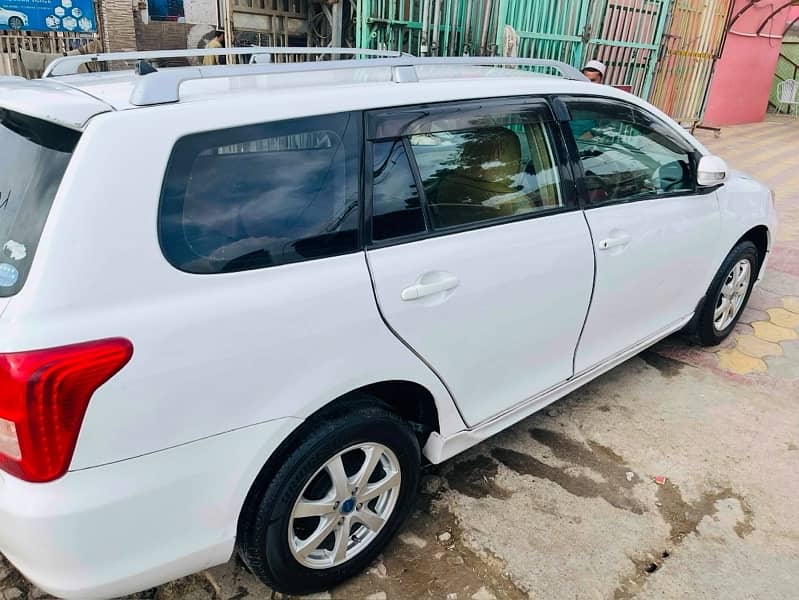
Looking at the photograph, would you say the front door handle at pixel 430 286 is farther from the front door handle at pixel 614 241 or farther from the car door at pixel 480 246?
the front door handle at pixel 614 241

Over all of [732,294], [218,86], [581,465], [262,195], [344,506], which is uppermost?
[218,86]

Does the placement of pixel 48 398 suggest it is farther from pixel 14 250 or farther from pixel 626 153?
pixel 626 153

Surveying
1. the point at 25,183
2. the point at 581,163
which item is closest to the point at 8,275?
the point at 25,183

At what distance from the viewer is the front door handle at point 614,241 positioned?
8.96 feet

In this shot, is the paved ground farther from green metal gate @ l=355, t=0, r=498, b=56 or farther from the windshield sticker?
green metal gate @ l=355, t=0, r=498, b=56

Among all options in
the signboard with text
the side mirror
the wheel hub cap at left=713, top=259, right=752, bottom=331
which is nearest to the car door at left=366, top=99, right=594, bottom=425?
the side mirror

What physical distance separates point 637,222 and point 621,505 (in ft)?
4.09

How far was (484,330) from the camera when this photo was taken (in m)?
2.31

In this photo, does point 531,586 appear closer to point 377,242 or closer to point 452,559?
point 452,559

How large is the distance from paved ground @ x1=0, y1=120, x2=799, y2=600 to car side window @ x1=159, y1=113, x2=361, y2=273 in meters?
1.22

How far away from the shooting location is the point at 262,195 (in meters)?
1.83

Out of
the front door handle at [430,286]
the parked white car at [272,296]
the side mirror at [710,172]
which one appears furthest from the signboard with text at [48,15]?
the side mirror at [710,172]

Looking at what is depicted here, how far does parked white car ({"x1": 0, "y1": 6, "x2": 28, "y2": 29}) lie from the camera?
5.31 metres

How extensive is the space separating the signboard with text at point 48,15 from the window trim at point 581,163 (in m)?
4.86
